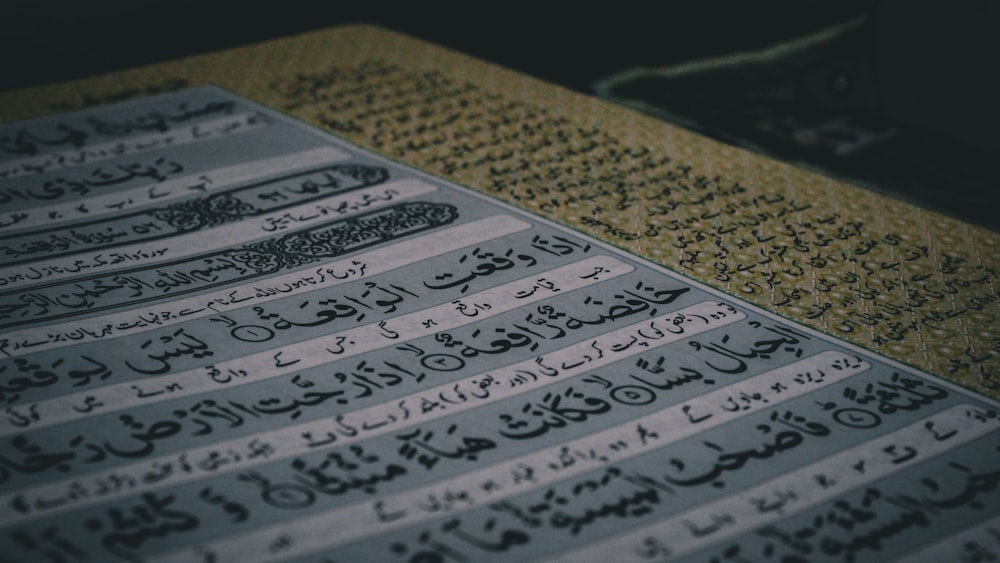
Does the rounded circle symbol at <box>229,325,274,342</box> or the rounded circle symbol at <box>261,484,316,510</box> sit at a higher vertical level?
the rounded circle symbol at <box>229,325,274,342</box>

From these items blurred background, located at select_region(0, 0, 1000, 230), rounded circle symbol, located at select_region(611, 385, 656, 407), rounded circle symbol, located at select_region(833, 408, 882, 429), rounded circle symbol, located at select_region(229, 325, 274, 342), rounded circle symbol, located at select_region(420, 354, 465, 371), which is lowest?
rounded circle symbol, located at select_region(229, 325, 274, 342)

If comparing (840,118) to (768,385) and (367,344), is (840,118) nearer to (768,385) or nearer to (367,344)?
(768,385)

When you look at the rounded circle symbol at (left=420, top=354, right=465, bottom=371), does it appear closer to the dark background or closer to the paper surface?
the paper surface

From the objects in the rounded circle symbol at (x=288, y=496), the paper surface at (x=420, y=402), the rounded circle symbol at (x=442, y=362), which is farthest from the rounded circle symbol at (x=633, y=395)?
the rounded circle symbol at (x=288, y=496)

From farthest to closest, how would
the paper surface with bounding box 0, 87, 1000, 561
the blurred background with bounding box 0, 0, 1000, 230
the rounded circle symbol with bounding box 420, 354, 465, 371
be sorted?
the blurred background with bounding box 0, 0, 1000, 230
the rounded circle symbol with bounding box 420, 354, 465, 371
the paper surface with bounding box 0, 87, 1000, 561

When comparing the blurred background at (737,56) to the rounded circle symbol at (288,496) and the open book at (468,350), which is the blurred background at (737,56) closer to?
the open book at (468,350)

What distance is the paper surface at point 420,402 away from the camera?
1488 mm

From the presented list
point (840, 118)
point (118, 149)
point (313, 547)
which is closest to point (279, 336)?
point (313, 547)

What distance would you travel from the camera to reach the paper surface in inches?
58.6

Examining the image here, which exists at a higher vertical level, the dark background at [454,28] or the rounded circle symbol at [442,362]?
the dark background at [454,28]

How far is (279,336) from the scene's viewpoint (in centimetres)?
195

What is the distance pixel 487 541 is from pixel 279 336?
0.66 metres

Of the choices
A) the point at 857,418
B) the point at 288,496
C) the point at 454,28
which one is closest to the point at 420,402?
the point at 288,496

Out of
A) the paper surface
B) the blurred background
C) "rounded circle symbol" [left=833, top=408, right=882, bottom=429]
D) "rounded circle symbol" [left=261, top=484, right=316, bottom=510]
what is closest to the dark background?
the blurred background
